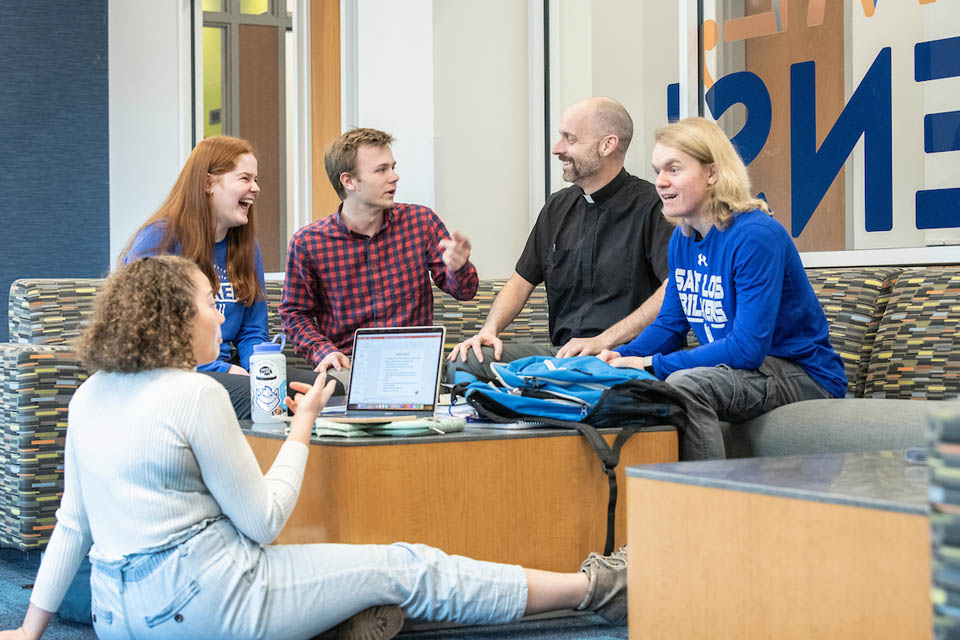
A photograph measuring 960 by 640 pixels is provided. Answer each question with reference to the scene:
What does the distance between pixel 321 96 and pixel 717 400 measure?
3540 mm

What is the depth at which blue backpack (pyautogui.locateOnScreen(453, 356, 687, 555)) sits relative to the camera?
7.34ft

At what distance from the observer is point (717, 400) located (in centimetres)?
257

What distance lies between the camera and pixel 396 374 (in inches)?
97.3

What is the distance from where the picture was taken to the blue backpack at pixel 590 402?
2236mm

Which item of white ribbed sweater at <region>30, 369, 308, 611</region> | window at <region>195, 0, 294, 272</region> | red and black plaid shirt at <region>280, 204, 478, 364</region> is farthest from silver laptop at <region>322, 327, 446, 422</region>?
window at <region>195, 0, 294, 272</region>

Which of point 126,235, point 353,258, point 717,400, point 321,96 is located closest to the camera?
point 717,400

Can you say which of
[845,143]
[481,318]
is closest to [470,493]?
[481,318]

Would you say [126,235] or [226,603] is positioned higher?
[126,235]

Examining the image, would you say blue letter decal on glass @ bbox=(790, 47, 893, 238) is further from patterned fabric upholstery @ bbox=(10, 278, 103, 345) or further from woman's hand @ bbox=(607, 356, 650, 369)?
patterned fabric upholstery @ bbox=(10, 278, 103, 345)

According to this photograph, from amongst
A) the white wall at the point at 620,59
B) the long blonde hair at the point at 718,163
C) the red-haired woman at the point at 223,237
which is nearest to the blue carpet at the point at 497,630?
the red-haired woman at the point at 223,237

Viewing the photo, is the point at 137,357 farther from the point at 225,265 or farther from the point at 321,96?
the point at 321,96

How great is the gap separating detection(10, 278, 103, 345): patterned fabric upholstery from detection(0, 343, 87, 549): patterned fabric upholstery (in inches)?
16.0

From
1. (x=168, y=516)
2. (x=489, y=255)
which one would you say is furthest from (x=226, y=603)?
(x=489, y=255)

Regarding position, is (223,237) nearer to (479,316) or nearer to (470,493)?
(479,316)
